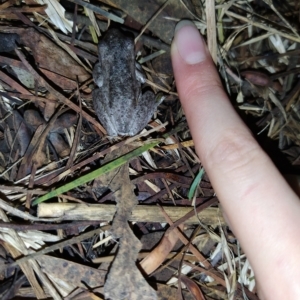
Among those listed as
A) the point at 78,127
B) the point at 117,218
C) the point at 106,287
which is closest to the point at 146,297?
the point at 106,287

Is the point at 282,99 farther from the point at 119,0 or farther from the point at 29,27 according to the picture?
the point at 29,27

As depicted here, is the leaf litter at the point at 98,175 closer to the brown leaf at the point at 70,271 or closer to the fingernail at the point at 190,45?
the brown leaf at the point at 70,271

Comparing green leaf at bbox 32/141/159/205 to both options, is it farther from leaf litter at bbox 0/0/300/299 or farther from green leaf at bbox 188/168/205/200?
green leaf at bbox 188/168/205/200

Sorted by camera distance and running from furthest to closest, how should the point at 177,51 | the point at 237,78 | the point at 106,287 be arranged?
the point at 237,78
the point at 106,287
the point at 177,51

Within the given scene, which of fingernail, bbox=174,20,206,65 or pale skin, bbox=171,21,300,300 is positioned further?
fingernail, bbox=174,20,206,65

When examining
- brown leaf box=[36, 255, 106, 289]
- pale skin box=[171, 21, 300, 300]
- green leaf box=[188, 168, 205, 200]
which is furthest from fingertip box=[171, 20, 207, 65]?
brown leaf box=[36, 255, 106, 289]

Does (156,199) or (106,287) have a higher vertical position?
(156,199)
